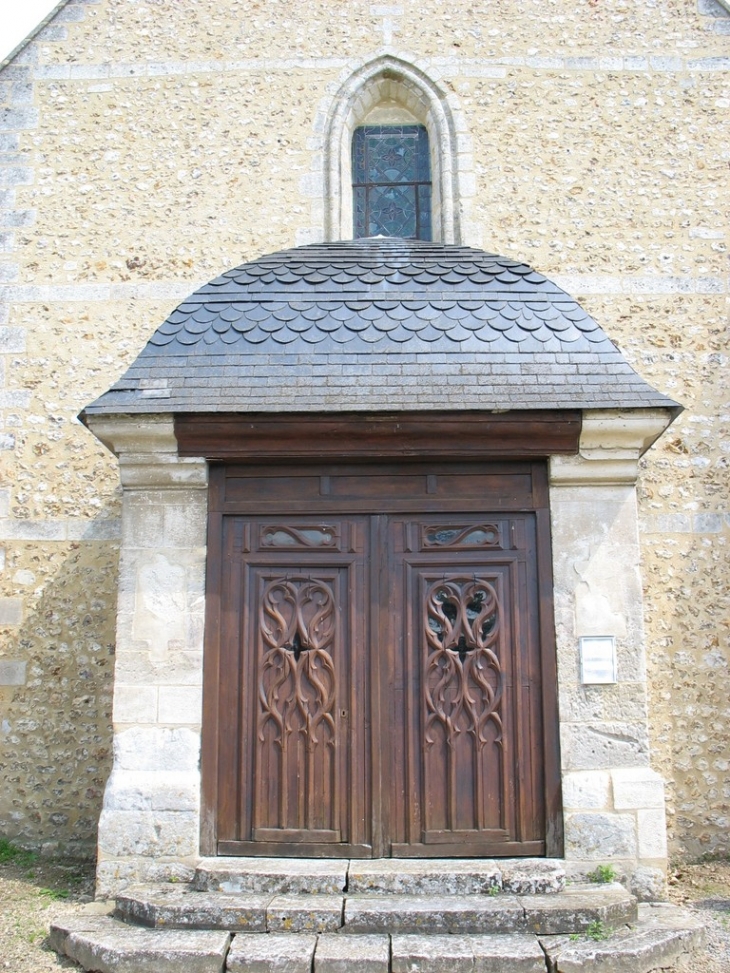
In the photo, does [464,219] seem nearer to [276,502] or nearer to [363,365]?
[363,365]

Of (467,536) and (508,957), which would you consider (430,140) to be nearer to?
(467,536)

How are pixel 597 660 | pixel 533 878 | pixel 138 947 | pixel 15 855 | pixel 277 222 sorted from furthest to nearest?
pixel 277 222
pixel 15 855
pixel 597 660
pixel 533 878
pixel 138 947

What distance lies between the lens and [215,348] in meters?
4.57

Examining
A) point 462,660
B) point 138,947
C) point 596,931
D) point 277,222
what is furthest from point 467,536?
point 277,222

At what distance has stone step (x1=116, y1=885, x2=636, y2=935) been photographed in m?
3.67

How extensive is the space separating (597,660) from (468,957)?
4.77 feet

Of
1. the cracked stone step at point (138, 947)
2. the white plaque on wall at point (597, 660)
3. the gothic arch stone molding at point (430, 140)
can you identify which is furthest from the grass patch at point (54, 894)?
the gothic arch stone molding at point (430, 140)

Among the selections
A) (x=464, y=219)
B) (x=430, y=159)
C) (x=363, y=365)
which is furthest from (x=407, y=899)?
(x=430, y=159)

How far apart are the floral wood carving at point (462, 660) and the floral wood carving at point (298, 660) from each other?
48cm

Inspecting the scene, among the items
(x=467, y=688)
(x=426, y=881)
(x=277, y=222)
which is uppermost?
(x=277, y=222)

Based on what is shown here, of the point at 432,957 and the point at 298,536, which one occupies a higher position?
the point at 298,536

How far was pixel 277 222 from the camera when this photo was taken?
6441mm

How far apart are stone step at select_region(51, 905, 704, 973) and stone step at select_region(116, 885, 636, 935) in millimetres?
38

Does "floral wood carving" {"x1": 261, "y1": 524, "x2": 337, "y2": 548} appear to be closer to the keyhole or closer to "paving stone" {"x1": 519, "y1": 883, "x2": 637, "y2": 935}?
the keyhole
